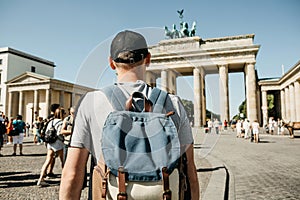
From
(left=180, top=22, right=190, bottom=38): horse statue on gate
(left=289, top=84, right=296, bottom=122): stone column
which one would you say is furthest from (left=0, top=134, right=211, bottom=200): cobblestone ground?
(left=180, top=22, right=190, bottom=38): horse statue on gate

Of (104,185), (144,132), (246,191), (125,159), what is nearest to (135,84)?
(144,132)

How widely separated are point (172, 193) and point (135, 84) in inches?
23.1

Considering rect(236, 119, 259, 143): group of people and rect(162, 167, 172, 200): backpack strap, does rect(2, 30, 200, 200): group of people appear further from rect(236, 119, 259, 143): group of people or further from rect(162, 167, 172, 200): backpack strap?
rect(236, 119, 259, 143): group of people

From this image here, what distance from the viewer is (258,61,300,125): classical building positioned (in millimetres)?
40575

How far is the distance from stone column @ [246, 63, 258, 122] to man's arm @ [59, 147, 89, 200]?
49.2 metres

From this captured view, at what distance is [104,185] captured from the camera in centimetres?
122

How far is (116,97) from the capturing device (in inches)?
53.4

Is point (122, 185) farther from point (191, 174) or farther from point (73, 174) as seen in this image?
point (191, 174)

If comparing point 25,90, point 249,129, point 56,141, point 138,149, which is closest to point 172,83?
point 138,149

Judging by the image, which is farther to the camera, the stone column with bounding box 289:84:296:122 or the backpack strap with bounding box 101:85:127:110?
the stone column with bounding box 289:84:296:122

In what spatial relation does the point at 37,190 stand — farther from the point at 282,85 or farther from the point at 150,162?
the point at 282,85

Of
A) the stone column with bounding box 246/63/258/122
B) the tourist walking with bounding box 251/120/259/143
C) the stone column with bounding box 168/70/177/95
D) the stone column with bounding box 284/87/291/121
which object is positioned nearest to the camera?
the stone column with bounding box 168/70/177/95

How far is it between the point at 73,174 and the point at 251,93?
165 ft

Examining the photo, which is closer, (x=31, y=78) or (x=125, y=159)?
(x=125, y=159)
